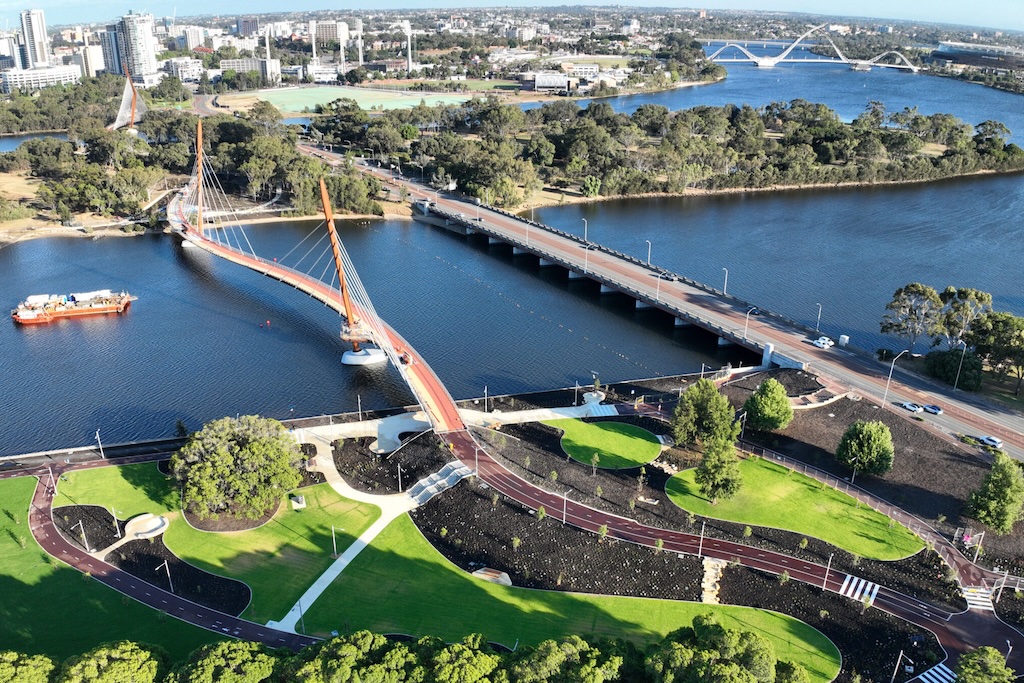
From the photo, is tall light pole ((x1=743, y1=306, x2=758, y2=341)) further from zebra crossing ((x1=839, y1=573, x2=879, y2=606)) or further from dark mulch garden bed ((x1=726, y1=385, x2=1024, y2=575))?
zebra crossing ((x1=839, y1=573, x2=879, y2=606))

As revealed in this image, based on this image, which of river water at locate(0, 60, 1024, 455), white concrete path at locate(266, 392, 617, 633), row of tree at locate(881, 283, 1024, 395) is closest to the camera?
white concrete path at locate(266, 392, 617, 633)

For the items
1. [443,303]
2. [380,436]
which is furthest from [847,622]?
[443,303]

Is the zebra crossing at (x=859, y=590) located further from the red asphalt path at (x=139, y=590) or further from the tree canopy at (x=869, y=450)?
the red asphalt path at (x=139, y=590)

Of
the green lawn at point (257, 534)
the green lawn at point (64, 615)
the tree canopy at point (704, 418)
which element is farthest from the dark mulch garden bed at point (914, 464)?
the green lawn at point (64, 615)

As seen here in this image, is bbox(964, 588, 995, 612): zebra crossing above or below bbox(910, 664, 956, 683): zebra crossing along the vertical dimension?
above

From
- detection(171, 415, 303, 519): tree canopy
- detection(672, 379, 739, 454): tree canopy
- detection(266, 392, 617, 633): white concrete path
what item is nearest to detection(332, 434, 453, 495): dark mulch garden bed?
detection(266, 392, 617, 633): white concrete path

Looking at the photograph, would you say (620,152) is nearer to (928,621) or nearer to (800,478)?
(800,478)

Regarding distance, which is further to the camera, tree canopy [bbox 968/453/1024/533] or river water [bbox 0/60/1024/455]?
river water [bbox 0/60/1024/455]
